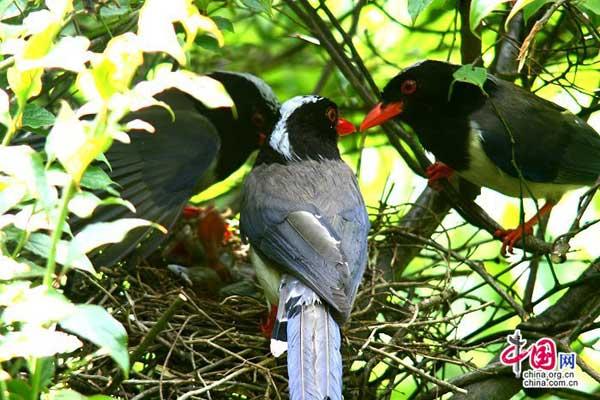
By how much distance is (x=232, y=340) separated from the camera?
4.45 meters

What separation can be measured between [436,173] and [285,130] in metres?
0.80

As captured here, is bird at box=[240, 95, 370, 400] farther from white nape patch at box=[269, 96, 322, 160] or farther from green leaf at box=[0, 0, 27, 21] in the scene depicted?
green leaf at box=[0, 0, 27, 21]

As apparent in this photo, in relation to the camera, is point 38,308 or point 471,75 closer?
point 38,308

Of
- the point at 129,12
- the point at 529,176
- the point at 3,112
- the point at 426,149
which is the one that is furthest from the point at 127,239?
the point at 3,112

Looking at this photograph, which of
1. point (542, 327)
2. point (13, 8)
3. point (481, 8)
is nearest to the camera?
point (481, 8)

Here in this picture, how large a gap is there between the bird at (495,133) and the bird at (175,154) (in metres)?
0.91

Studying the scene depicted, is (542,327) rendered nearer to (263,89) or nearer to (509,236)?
(509,236)

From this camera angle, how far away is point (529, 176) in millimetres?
5160

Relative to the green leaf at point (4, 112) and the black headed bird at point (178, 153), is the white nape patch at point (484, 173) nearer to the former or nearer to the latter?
the black headed bird at point (178, 153)

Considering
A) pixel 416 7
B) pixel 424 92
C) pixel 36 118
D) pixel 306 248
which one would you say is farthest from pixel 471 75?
pixel 424 92

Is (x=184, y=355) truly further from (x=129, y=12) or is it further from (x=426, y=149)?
(x=426, y=149)

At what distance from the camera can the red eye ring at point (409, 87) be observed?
5.25 m

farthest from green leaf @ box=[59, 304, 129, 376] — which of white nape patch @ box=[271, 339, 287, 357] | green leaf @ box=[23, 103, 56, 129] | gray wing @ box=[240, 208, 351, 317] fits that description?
gray wing @ box=[240, 208, 351, 317]

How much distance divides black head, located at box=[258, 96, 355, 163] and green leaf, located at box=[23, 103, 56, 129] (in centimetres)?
200
